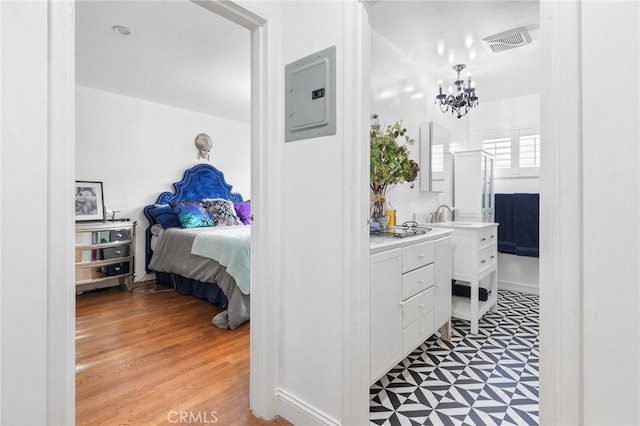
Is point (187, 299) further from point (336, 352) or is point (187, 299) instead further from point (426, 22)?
point (426, 22)

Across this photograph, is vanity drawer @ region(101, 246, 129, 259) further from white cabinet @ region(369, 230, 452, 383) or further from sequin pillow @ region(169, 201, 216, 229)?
white cabinet @ region(369, 230, 452, 383)

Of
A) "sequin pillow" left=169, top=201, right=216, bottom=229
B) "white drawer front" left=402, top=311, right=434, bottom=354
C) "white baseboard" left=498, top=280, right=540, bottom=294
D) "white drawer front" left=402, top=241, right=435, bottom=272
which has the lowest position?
"white baseboard" left=498, top=280, right=540, bottom=294

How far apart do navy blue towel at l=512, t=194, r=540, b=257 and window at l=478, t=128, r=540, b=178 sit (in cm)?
36

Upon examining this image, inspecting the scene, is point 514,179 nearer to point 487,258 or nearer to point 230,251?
point 487,258

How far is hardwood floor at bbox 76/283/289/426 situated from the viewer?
1.71m

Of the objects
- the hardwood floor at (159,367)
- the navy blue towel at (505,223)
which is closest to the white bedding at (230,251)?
the hardwood floor at (159,367)

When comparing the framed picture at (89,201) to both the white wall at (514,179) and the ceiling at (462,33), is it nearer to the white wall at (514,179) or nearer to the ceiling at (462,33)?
the ceiling at (462,33)

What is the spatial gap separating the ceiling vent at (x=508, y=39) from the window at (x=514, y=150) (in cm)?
157

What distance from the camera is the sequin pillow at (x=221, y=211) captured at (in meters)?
4.58

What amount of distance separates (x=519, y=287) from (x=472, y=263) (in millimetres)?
1781

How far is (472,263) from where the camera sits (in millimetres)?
2855

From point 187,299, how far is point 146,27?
2.69m
